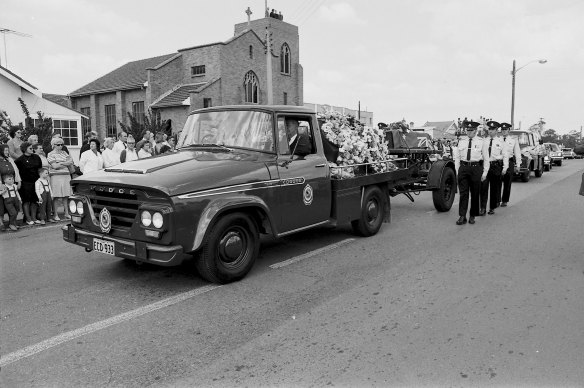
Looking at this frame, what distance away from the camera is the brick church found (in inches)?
1358

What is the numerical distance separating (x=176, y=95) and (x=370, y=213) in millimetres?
29396

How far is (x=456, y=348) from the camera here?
383 centimetres

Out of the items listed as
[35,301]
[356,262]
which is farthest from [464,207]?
[35,301]

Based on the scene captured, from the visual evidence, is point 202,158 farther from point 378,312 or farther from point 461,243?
point 461,243

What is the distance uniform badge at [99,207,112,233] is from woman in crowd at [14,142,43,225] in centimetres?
523

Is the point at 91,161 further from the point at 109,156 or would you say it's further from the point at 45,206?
the point at 45,206

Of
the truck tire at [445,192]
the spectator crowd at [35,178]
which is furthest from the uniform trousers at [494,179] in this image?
the spectator crowd at [35,178]

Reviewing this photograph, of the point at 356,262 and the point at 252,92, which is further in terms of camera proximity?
the point at 252,92

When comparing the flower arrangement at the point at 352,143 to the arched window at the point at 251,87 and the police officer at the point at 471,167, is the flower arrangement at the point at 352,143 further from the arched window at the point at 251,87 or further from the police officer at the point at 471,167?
the arched window at the point at 251,87

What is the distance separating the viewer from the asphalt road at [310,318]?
11.4ft

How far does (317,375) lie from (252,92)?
35.3 metres

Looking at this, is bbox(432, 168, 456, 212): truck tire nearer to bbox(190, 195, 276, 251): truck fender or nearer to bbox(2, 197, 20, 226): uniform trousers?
bbox(190, 195, 276, 251): truck fender

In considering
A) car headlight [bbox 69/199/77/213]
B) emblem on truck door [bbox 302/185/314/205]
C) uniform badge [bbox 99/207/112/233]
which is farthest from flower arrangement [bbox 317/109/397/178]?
car headlight [bbox 69/199/77/213]

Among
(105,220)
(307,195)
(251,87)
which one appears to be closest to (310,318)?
(307,195)
